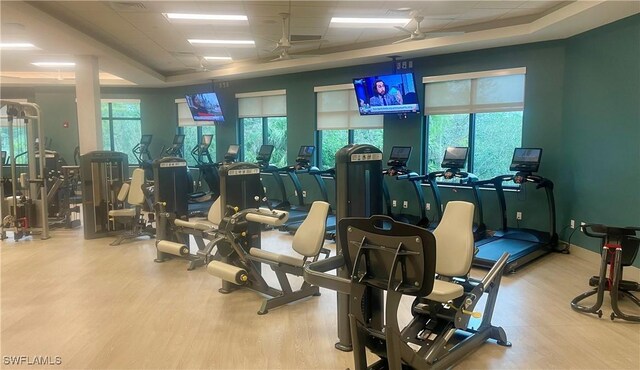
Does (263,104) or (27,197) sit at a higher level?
(263,104)

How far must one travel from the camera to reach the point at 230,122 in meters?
11.1

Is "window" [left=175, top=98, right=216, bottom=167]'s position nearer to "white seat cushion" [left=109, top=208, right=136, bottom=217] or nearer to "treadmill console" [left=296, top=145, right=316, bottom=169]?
"treadmill console" [left=296, top=145, right=316, bottom=169]

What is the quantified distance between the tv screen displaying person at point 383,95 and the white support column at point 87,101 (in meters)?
5.11

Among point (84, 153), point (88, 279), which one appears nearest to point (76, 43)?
point (84, 153)

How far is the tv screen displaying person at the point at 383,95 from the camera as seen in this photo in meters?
7.70

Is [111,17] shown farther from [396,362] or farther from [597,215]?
[597,215]

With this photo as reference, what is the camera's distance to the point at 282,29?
21.7 ft

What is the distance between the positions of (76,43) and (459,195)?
6.85m

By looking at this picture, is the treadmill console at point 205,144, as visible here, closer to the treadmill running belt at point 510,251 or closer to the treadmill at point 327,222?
the treadmill at point 327,222

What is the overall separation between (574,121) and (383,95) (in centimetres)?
314

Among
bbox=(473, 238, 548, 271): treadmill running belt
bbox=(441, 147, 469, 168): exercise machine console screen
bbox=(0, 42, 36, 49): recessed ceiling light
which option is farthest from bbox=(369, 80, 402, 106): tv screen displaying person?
bbox=(0, 42, 36, 49): recessed ceiling light

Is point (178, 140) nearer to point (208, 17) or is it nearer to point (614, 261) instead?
point (208, 17)

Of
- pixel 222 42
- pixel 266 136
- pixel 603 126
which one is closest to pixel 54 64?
pixel 222 42

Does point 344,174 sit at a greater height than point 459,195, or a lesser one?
greater
